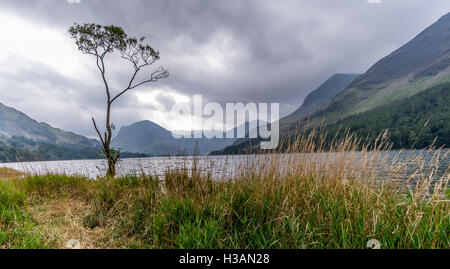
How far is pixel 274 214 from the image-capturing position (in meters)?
2.80

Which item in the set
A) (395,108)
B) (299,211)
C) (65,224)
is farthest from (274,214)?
(395,108)

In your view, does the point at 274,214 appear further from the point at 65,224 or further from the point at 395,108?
the point at 395,108

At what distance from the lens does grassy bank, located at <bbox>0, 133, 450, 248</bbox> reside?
7.86 feet

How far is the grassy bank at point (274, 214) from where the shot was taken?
2395mm

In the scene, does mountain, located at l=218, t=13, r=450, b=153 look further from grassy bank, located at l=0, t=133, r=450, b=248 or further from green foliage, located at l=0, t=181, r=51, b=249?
green foliage, located at l=0, t=181, r=51, b=249

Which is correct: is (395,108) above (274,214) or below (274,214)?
above

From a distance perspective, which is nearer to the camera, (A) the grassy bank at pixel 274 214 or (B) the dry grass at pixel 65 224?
(A) the grassy bank at pixel 274 214

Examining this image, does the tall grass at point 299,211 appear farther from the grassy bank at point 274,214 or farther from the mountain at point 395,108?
the mountain at point 395,108

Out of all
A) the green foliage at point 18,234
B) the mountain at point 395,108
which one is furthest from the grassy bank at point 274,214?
the mountain at point 395,108

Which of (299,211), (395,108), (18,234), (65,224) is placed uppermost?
(395,108)

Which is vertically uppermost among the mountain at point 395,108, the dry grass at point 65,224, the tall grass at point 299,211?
the mountain at point 395,108

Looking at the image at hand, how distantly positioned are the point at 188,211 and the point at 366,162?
3.23 m

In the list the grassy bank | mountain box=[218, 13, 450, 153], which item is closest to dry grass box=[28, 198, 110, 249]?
the grassy bank

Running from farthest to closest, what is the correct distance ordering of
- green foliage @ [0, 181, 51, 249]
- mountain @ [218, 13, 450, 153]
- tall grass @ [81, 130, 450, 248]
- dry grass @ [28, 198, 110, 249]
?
mountain @ [218, 13, 450, 153]
dry grass @ [28, 198, 110, 249]
green foliage @ [0, 181, 51, 249]
tall grass @ [81, 130, 450, 248]
